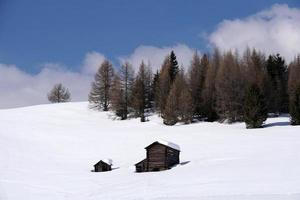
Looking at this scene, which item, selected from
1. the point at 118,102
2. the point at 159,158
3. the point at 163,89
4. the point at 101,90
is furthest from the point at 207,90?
the point at 159,158

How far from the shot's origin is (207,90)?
71750mm

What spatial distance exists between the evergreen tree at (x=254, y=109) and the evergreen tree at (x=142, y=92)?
1945cm

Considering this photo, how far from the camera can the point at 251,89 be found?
195 feet

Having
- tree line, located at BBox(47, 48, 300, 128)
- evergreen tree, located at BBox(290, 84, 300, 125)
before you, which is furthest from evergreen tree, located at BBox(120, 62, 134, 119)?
evergreen tree, located at BBox(290, 84, 300, 125)

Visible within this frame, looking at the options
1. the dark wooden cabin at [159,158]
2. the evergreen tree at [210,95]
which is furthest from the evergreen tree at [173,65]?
the dark wooden cabin at [159,158]

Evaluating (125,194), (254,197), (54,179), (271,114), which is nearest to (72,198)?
(125,194)

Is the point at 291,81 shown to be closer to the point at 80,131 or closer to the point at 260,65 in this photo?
the point at 260,65

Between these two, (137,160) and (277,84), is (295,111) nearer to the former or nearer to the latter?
(277,84)

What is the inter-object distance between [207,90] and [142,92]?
478 inches

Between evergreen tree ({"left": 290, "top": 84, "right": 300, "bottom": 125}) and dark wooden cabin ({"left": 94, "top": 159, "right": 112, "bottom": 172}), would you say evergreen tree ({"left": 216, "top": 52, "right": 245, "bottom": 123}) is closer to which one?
evergreen tree ({"left": 290, "top": 84, "right": 300, "bottom": 125})

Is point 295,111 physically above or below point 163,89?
below

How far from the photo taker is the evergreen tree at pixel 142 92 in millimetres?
75062

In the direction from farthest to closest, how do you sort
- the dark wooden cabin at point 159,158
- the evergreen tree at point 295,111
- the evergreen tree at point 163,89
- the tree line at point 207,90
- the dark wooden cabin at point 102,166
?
the evergreen tree at point 163,89
the tree line at point 207,90
the evergreen tree at point 295,111
the dark wooden cabin at point 102,166
the dark wooden cabin at point 159,158

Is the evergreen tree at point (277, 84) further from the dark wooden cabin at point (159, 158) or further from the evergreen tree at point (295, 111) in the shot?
the dark wooden cabin at point (159, 158)
